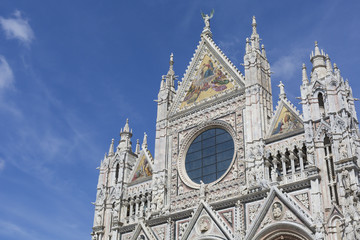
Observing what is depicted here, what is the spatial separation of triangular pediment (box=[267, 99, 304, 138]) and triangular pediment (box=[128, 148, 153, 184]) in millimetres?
7514

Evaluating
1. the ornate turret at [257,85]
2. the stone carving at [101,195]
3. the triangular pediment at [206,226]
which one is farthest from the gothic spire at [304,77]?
the stone carving at [101,195]

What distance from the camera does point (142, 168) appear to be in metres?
27.8

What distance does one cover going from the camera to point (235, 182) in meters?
22.9

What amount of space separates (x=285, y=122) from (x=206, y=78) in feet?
20.4

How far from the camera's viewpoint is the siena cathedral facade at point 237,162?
1978 centimetres

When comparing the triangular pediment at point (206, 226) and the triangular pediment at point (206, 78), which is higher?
the triangular pediment at point (206, 78)

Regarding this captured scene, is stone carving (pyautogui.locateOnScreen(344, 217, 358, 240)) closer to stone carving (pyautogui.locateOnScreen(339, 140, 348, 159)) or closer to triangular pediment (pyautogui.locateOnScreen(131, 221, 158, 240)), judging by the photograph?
stone carving (pyautogui.locateOnScreen(339, 140, 348, 159))

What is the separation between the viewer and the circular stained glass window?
79.6ft

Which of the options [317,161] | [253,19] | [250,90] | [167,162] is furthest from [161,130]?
[317,161]

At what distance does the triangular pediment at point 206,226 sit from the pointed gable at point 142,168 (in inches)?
195

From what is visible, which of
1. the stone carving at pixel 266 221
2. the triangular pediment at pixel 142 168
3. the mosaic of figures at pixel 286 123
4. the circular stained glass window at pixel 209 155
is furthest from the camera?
the triangular pediment at pixel 142 168

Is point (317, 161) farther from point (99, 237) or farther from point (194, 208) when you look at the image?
point (99, 237)

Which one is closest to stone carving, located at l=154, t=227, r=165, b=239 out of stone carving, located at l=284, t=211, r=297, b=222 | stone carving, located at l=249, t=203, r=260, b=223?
stone carving, located at l=249, t=203, r=260, b=223

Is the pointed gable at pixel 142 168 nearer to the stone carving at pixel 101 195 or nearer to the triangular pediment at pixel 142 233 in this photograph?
the stone carving at pixel 101 195
